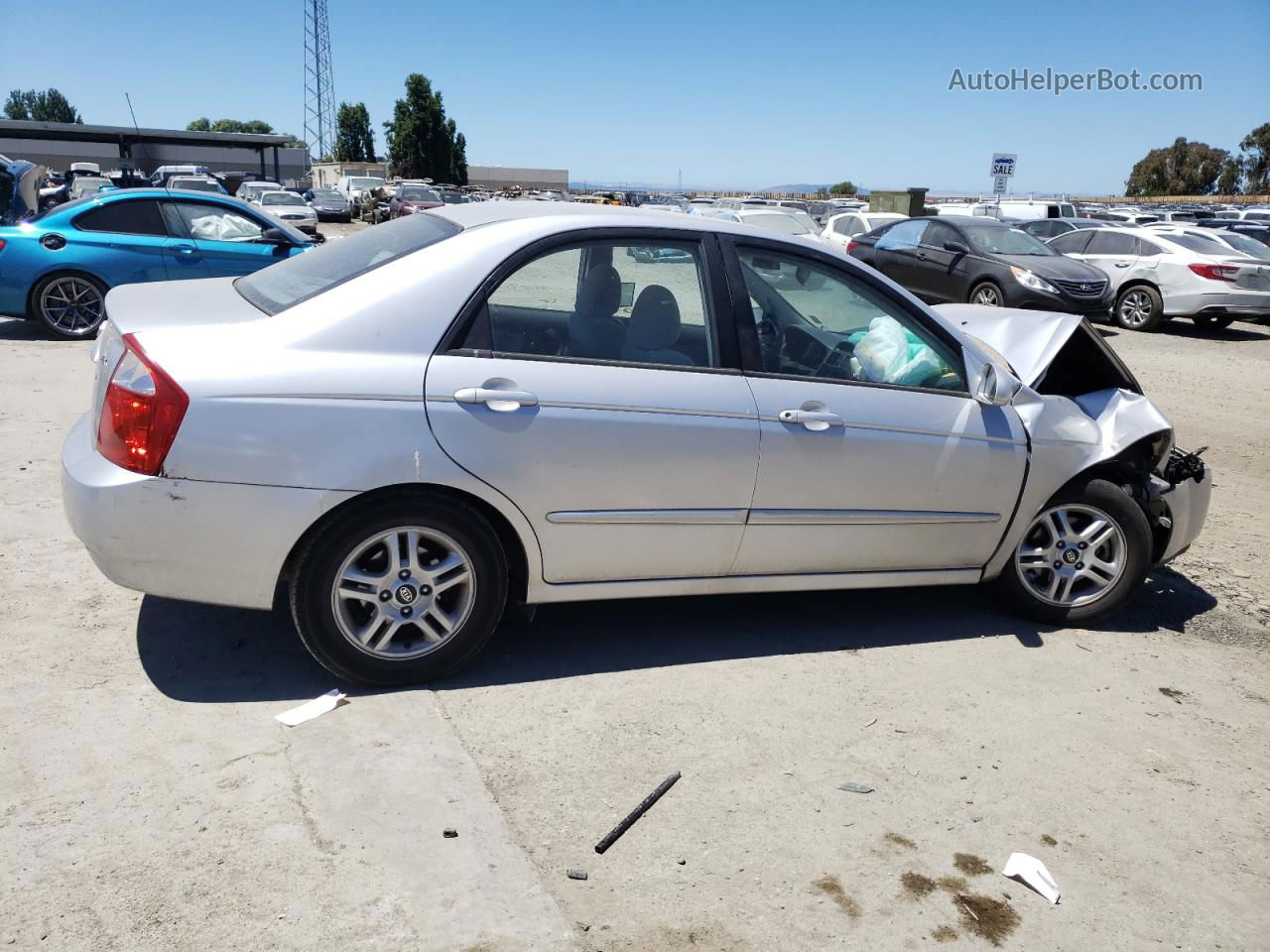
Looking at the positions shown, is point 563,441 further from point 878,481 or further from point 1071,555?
point 1071,555

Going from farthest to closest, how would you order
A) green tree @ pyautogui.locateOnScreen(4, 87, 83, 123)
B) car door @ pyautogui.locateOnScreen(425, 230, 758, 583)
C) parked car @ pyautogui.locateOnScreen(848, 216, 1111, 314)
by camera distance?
green tree @ pyautogui.locateOnScreen(4, 87, 83, 123) → parked car @ pyautogui.locateOnScreen(848, 216, 1111, 314) → car door @ pyautogui.locateOnScreen(425, 230, 758, 583)

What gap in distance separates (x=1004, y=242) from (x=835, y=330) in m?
13.0

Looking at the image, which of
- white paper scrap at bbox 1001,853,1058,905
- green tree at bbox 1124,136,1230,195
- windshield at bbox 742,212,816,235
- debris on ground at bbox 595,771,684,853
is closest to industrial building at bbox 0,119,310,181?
A: windshield at bbox 742,212,816,235

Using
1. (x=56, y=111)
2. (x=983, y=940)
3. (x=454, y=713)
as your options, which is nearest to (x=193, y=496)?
(x=454, y=713)

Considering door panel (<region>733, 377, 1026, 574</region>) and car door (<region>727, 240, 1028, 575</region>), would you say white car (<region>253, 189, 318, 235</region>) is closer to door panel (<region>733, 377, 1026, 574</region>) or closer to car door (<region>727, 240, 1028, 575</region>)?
car door (<region>727, 240, 1028, 575</region>)

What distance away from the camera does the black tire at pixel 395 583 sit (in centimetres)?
351

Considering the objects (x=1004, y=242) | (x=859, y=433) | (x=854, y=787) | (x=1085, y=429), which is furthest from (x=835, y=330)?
(x=1004, y=242)

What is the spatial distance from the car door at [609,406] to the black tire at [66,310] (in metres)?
8.00

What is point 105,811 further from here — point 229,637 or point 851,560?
point 851,560

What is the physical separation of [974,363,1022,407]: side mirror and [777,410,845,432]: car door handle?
0.67 metres

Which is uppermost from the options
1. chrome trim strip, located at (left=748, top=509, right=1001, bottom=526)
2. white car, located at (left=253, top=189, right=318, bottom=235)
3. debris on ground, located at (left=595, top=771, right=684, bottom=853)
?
white car, located at (left=253, top=189, right=318, bottom=235)

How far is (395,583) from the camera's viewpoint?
3617mm

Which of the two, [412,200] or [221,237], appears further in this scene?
[412,200]

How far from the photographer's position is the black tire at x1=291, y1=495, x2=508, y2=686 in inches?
138
